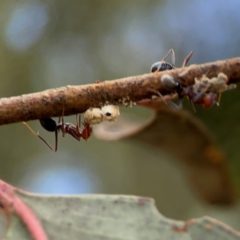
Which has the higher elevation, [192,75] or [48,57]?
[192,75]

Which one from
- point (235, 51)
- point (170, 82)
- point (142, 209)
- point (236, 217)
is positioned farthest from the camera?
point (235, 51)

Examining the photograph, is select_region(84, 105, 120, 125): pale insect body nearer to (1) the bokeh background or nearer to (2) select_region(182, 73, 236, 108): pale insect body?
(2) select_region(182, 73, 236, 108): pale insect body

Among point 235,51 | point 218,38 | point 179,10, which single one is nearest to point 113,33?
point 179,10

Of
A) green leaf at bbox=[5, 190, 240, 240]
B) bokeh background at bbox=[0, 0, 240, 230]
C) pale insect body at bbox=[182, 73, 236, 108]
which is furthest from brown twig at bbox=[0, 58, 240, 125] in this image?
bokeh background at bbox=[0, 0, 240, 230]

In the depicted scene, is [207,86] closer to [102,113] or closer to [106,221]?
[102,113]

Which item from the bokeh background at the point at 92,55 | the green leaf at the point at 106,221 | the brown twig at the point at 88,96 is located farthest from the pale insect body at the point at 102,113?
the bokeh background at the point at 92,55

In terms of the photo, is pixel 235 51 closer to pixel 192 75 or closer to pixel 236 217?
pixel 236 217
